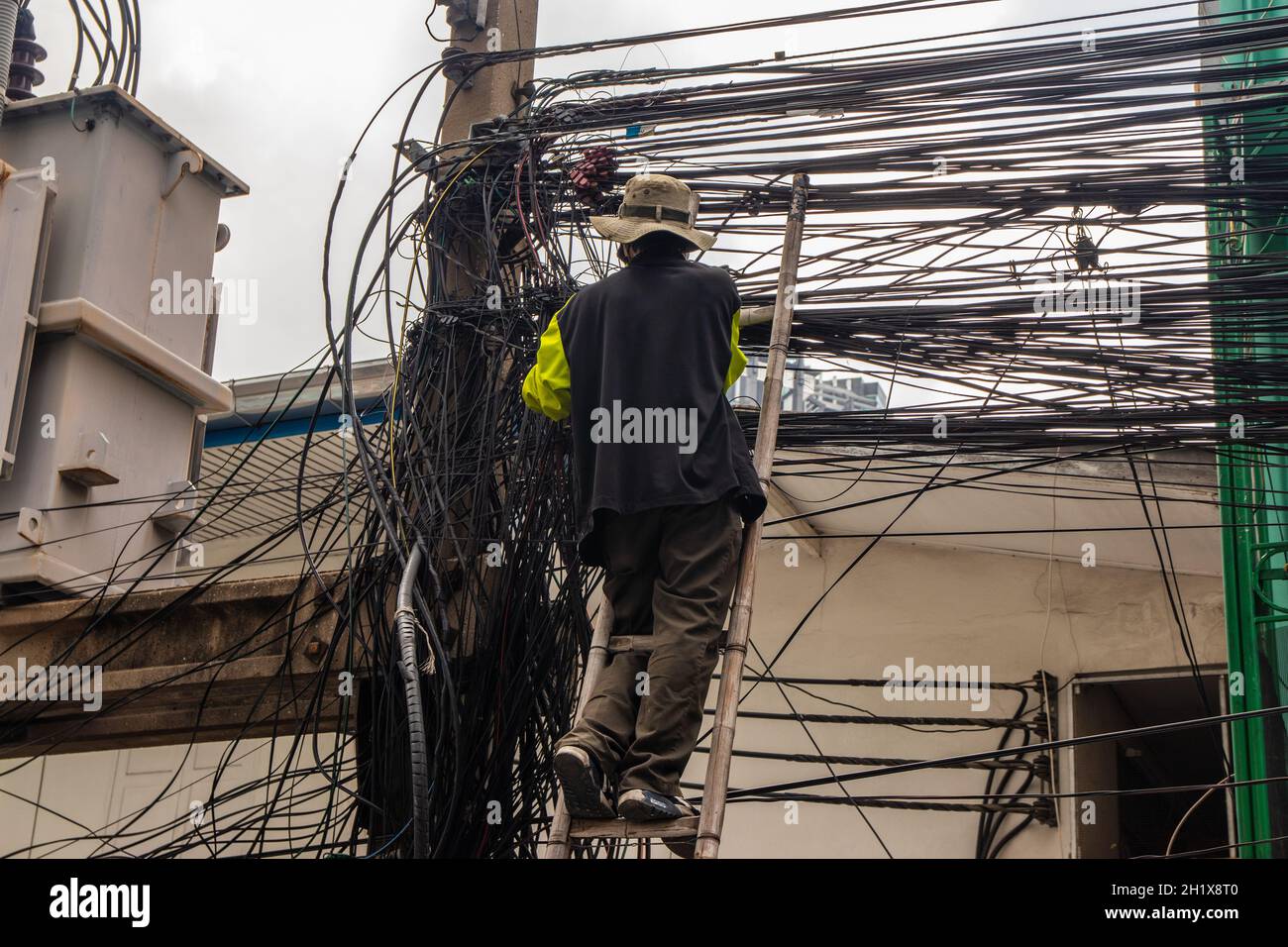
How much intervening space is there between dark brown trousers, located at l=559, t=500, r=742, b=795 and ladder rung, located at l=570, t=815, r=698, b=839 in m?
0.11

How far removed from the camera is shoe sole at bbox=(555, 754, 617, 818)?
4.14 metres

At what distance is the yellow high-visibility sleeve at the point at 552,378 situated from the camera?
4.91m

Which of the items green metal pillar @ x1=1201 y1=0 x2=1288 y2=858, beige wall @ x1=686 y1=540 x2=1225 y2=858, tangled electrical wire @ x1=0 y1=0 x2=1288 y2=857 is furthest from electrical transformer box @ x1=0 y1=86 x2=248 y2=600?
green metal pillar @ x1=1201 y1=0 x2=1288 y2=858

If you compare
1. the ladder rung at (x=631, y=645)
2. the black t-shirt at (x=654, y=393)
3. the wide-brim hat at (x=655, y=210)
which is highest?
the wide-brim hat at (x=655, y=210)

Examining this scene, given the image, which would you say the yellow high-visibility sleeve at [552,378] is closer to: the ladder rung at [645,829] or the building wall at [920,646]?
the ladder rung at [645,829]

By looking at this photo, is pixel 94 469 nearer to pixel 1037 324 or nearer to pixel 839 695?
pixel 1037 324

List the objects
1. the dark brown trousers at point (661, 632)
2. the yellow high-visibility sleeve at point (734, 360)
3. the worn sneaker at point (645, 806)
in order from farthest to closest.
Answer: the yellow high-visibility sleeve at point (734, 360) → the dark brown trousers at point (661, 632) → the worn sneaker at point (645, 806)

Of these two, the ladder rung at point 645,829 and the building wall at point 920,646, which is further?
the building wall at point 920,646

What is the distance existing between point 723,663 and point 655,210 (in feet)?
5.22

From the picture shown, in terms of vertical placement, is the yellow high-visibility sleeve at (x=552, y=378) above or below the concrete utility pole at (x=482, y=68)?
below

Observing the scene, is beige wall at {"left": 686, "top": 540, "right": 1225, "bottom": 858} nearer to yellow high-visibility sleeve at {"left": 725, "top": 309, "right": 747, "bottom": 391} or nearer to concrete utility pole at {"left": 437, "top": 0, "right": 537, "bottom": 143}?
concrete utility pole at {"left": 437, "top": 0, "right": 537, "bottom": 143}

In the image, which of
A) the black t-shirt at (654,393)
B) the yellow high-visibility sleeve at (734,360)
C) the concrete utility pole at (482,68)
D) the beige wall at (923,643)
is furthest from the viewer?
the beige wall at (923,643)

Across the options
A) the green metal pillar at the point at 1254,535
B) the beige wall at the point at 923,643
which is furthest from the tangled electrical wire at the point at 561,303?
the beige wall at the point at 923,643
